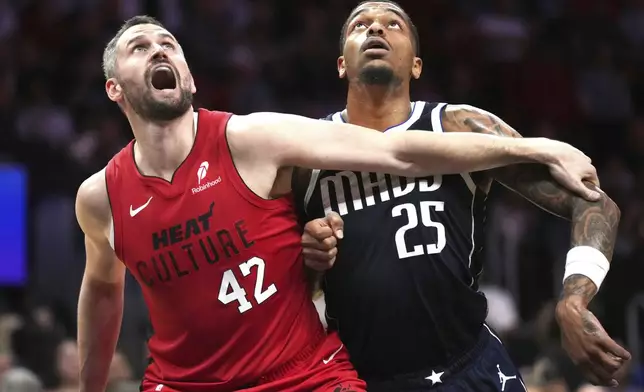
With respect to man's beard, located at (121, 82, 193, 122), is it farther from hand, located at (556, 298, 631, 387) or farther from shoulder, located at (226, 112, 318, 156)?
hand, located at (556, 298, 631, 387)

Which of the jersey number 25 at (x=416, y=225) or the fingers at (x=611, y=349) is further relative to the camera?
the jersey number 25 at (x=416, y=225)

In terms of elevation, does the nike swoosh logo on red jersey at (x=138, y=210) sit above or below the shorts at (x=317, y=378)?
above

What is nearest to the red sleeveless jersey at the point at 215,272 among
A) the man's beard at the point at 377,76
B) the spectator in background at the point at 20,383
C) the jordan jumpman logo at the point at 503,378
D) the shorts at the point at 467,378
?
the shorts at the point at 467,378

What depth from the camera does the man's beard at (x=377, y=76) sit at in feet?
16.5

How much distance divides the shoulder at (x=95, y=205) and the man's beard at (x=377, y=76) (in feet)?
4.01

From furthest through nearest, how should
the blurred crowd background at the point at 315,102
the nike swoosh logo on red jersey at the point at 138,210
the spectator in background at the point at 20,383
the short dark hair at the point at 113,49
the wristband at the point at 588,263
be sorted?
the blurred crowd background at the point at 315,102 → the spectator in background at the point at 20,383 → the short dark hair at the point at 113,49 → the nike swoosh logo on red jersey at the point at 138,210 → the wristband at the point at 588,263

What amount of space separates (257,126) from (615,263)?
652cm

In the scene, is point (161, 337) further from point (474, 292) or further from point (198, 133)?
point (474, 292)

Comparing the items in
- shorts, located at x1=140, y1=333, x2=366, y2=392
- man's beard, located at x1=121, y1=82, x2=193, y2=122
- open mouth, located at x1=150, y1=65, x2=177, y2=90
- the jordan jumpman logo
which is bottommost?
the jordan jumpman logo

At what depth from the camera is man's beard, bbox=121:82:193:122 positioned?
4.74 m

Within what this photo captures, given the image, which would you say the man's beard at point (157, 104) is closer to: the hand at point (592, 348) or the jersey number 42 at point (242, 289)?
the jersey number 42 at point (242, 289)

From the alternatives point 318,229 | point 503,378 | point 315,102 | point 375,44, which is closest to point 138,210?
point 318,229

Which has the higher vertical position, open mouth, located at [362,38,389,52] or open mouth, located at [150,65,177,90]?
open mouth, located at [362,38,389,52]

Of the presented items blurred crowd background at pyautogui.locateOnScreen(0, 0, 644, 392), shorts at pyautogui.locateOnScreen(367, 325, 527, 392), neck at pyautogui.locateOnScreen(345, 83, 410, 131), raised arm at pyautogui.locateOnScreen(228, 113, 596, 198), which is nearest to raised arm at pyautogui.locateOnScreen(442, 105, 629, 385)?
raised arm at pyautogui.locateOnScreen(228, 113, 596, 198)
